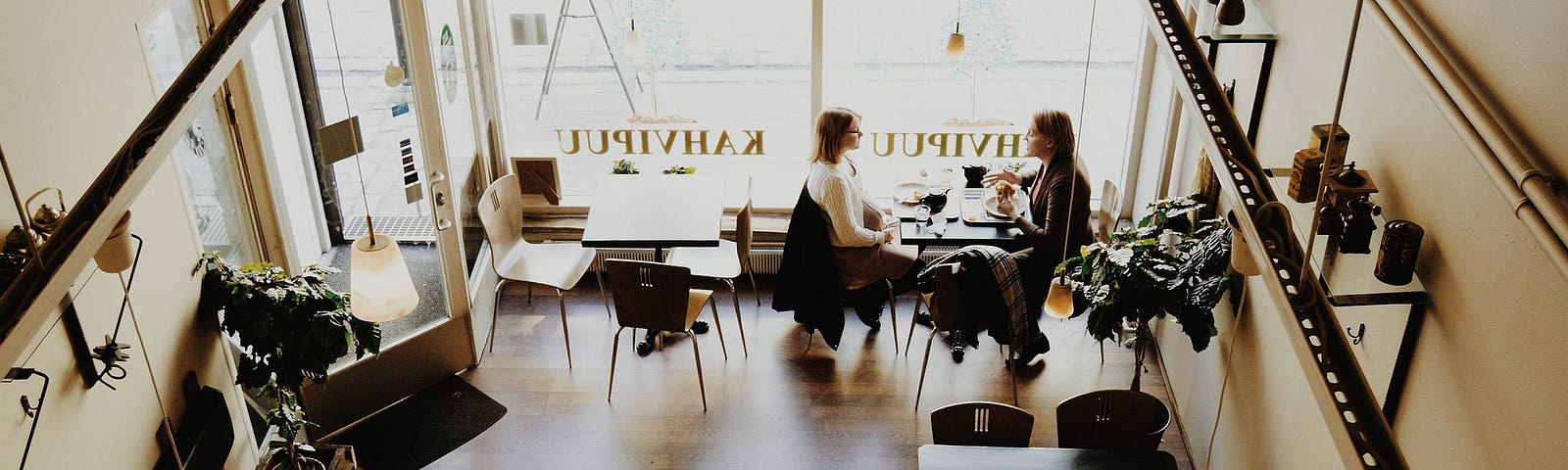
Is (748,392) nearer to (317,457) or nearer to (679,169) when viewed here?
(679,169)

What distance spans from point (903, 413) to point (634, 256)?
7.39 feet

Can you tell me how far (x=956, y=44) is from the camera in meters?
6.12

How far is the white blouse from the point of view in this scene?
5.39m

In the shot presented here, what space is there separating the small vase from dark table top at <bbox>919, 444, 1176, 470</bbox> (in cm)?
162

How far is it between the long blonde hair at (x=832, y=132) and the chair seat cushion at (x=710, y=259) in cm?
86

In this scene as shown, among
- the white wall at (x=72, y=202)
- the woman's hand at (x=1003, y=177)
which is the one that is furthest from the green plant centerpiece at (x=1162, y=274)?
the white wall at (x=72, y=202)

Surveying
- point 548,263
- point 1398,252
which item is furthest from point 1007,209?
point 1398,252

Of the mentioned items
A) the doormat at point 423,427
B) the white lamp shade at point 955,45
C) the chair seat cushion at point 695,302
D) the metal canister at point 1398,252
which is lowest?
the doormat at point 423,427

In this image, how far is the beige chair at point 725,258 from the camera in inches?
227

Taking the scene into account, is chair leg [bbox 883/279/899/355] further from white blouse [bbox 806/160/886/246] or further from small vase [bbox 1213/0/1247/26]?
small vase [bbox 1213/0/1247/26]

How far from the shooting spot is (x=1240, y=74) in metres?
4.57

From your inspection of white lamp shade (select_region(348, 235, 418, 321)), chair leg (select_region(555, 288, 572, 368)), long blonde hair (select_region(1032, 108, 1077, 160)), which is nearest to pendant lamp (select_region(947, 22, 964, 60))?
long blonde hair (select_region(1032, 108, 1077, 160))

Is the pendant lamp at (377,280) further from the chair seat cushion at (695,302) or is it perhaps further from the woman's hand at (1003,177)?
the woman's hand at (1003,177)

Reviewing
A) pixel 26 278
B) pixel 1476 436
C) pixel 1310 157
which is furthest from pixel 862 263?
pixel 26 278
